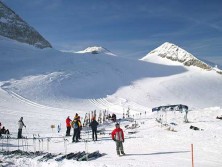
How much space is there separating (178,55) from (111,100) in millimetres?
52246

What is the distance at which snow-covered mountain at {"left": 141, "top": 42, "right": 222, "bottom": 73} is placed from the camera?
84250 millimetres

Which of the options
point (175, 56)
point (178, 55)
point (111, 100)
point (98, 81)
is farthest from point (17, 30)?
point (111, 100)

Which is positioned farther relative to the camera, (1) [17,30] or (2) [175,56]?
(1) [17,30]

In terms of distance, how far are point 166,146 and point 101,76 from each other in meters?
45.0

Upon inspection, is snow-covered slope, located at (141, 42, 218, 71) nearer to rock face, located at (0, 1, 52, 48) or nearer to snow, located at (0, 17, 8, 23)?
rock face, located at (0, 1, 52, 48)

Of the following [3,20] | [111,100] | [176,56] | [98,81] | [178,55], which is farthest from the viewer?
[3,20]

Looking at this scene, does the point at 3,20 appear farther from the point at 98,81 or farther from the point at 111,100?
the point at 111,100

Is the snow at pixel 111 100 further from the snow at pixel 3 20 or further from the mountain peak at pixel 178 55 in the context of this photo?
the snow at pixel 3 20

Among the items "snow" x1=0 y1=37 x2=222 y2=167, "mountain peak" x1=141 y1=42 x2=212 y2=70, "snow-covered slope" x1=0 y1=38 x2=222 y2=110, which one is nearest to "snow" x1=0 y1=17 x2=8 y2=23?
"snow" x1=0 y1=37 x2=222 y2=167

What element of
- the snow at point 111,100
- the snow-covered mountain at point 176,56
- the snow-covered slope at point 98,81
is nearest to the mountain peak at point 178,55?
the snow-covered mountain at point 176,56

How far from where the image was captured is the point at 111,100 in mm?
48344

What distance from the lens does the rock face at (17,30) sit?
9556 cm

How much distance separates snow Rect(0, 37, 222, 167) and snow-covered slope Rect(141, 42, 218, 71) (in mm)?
3100

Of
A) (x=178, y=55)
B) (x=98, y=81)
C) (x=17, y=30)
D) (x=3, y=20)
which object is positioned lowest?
(x=98, y=81)
